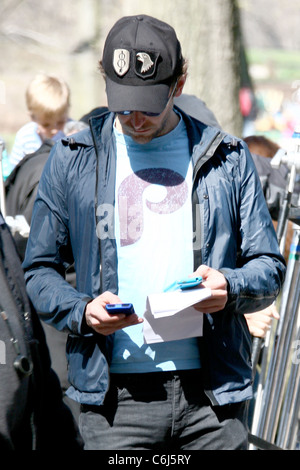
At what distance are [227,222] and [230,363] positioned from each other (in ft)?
1.48

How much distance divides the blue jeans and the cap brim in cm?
83

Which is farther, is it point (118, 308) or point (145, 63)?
point (145, 63)

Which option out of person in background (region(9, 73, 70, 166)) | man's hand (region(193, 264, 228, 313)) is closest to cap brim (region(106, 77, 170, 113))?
man's hand (region(193, 264, 228, 313))

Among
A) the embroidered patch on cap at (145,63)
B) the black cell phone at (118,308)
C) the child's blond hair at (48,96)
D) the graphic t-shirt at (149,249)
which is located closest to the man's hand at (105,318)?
the black cell phone at (118,308)

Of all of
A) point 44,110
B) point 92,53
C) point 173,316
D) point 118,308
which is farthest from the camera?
point 92,53

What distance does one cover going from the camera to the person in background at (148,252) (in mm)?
Result: 2363

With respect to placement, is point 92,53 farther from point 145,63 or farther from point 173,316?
point 173,316

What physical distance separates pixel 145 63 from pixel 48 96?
2396 millimetres

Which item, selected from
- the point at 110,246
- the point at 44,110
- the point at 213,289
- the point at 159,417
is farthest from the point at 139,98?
the point at 44,110

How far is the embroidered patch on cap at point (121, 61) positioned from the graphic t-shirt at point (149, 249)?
248mm

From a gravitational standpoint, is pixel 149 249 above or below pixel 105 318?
above

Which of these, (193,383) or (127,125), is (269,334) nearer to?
(193,383)

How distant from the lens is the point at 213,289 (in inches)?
87.8

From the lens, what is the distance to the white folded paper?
2.21m
